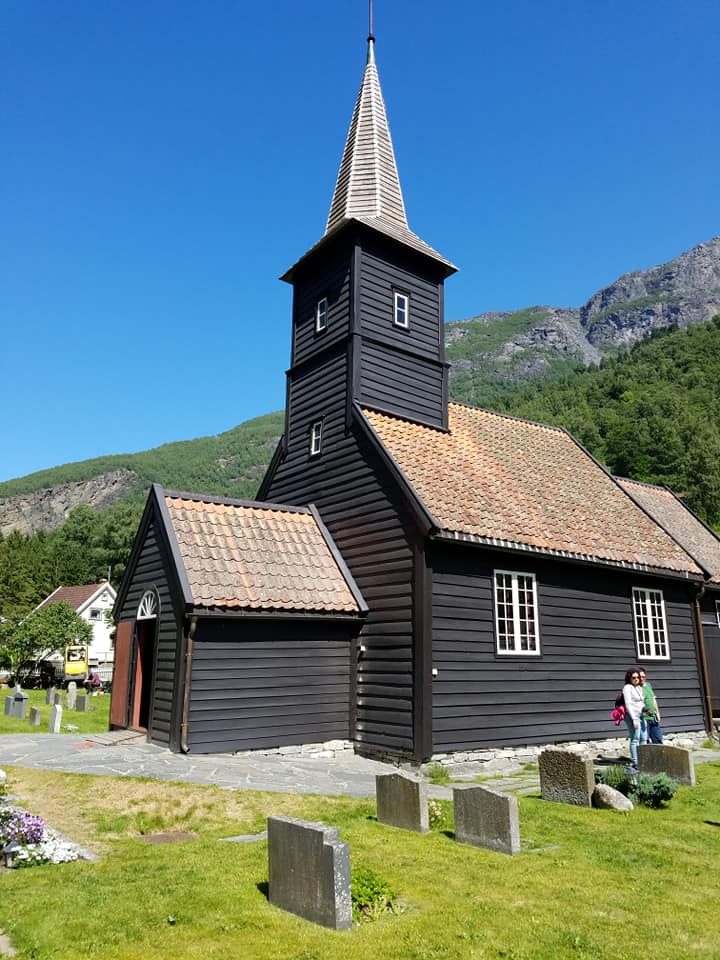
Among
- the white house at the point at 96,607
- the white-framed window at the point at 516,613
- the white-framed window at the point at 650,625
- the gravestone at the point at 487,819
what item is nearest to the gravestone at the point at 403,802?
the gravestone at the point at 487,819

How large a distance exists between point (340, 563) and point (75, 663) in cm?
3712

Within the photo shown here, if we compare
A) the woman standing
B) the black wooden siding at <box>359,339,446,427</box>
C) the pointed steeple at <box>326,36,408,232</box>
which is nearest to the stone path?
the woman standing

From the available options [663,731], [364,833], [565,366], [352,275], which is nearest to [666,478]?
[663,731]

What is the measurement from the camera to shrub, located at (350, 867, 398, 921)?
5.89m

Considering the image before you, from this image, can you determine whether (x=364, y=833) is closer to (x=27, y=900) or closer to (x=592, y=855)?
(x=592, y=855)

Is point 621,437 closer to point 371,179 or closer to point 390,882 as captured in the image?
point 371,179

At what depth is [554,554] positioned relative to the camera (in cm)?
1577

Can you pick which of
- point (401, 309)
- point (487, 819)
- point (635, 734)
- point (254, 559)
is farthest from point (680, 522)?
point (487, 819)

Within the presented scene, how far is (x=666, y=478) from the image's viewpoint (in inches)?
2291

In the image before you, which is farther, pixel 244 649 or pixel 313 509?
pixel 313 509

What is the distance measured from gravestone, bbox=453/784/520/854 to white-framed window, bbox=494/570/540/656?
23.6 ft

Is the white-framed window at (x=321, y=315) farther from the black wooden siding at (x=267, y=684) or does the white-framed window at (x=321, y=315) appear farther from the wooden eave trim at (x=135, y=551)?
the black wooden siding at (x=267, y=684)

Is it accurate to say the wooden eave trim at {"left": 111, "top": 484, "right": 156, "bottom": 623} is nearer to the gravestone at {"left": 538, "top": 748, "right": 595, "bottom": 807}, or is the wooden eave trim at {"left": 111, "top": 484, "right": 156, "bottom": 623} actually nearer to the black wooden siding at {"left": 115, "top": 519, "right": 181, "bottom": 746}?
the black wooden siding at {"left": 115, "top": 519, "right": 181, "bottom": 746}

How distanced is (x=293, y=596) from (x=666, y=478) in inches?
2014
